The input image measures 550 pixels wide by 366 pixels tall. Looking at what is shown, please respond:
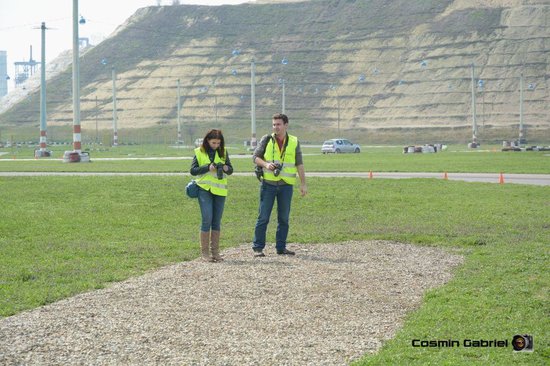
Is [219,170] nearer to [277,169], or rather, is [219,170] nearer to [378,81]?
[277,169]

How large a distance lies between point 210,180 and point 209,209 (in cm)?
50

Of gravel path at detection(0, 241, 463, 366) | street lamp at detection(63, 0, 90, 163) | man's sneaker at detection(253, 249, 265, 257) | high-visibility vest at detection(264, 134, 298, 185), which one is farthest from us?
street lamp at detection(63, 0, 90, 163)

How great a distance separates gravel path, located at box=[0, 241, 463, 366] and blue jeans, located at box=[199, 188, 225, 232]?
2.83 feet

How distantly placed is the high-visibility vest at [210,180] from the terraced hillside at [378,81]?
A: 128798 mm

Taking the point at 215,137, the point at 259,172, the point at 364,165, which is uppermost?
the point at 215,137

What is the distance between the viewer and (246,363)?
29.5 ft

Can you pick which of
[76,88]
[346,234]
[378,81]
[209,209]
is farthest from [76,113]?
[378,81]

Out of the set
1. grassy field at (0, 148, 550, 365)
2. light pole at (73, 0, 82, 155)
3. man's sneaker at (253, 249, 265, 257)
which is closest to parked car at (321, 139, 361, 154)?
light pole at (73, 0, 82, 155)

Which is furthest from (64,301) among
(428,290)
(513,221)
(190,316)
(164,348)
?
(513,221)

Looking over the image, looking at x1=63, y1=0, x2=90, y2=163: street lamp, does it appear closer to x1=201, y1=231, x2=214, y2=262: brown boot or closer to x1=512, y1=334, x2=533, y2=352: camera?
x1=201, y1=231, x2=214, y2=262: brown boot

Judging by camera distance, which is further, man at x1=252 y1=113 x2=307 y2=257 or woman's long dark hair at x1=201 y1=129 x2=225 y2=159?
man at x1=252 y1=113 x2=307 y2=257

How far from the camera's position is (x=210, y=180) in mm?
16172

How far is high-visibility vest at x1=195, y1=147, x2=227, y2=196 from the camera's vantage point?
1617cm

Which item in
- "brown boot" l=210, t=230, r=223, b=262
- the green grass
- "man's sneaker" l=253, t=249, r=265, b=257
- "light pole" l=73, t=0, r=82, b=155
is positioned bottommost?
"man's sneaker" l=253, t=249, r=265, b=257
